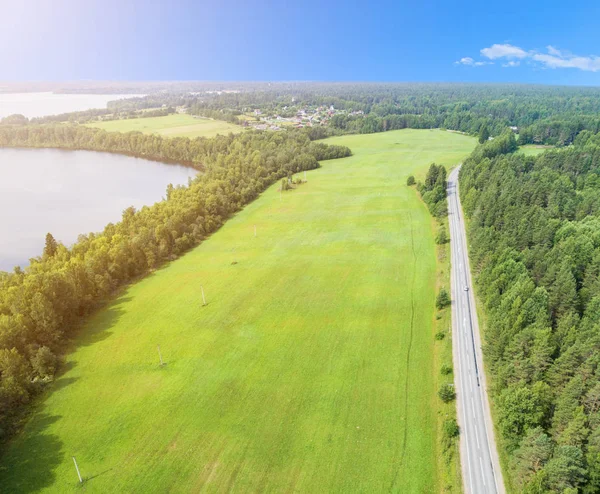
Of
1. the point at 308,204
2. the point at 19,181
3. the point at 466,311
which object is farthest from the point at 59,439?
the point at 19,181

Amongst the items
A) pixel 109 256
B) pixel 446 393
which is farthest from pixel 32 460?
pixel 446 393

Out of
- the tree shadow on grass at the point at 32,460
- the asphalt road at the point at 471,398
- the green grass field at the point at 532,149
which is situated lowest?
the tree shadow on grass at the point at 32,460

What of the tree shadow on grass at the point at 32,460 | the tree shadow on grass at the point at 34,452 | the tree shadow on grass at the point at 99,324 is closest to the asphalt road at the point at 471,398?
the tree shadow on grass at the point at 34,452

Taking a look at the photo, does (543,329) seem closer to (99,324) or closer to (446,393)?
(446,393)

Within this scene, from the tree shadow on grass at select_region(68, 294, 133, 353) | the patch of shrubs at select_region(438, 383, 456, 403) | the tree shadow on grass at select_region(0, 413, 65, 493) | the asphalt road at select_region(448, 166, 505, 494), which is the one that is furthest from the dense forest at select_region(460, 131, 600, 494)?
the tree shadow on grass at select_region(68, 294, 133, 353)

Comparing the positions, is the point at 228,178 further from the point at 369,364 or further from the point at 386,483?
the point at 386,483

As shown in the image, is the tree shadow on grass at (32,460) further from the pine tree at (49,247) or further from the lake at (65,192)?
the lake at (65,192)
